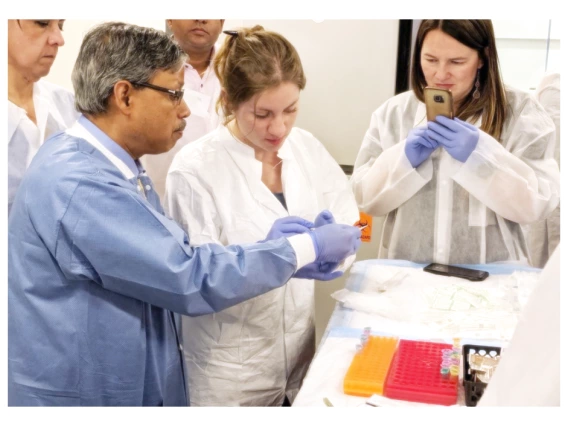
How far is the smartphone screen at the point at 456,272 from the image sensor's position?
1685 millimetres

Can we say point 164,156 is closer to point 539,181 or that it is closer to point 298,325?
point 298,325

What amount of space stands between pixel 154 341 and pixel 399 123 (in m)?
1.00

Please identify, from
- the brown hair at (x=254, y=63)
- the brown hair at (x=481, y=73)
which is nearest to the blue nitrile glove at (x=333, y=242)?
the brown hair at (x=254, y=63)

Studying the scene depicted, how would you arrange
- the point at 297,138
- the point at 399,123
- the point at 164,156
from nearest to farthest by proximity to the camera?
the point at 297,138 → the point at 399,123 → the point at 164,156

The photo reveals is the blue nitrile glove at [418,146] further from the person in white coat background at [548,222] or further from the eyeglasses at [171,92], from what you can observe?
the eyeglasses at [171,92]

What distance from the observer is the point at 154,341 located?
4.19ft

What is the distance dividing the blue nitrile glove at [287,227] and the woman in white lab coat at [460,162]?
43cm

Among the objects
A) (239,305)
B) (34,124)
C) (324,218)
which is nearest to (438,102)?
(324,218)

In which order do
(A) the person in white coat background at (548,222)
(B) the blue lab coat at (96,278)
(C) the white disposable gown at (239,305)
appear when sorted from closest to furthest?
(B) the blue lab coat at (96,278), (C) the white disposable gown at (239,305), (A) the person in white coat background at (548,222)

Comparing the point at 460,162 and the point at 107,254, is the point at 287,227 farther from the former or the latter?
the point at 460,162

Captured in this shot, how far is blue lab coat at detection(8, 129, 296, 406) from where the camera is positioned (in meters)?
1.11

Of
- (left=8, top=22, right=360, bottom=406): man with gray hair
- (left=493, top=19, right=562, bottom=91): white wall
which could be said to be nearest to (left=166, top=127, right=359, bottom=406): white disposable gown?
(left=8, top=22, right=360, bottom=406): man with gray hair

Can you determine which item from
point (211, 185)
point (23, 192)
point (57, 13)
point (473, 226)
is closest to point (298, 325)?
point (211, 185)

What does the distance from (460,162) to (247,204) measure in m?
0.62
